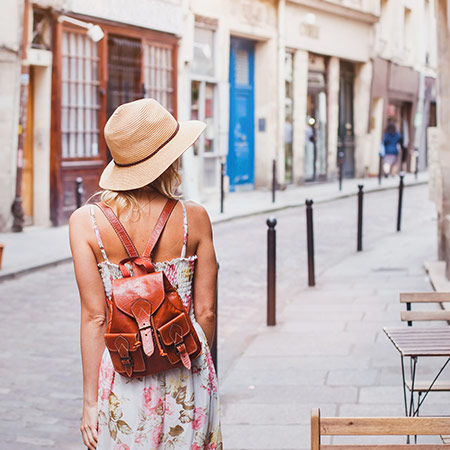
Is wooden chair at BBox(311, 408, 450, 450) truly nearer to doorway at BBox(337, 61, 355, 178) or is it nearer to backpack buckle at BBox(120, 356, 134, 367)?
backpack buckle at BBox(120, 356, 134, 367)

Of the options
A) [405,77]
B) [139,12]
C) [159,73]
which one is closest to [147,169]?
[139,12]

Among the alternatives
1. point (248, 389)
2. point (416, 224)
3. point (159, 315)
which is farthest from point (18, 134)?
point (159, 315)

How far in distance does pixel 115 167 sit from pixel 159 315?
1.67 feet

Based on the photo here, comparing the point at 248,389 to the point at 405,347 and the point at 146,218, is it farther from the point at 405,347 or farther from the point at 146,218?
the point at 146,218

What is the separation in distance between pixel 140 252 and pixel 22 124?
12.4 m

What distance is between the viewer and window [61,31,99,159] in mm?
16219

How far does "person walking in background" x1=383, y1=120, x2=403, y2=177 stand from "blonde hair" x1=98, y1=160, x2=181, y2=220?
1092 inches

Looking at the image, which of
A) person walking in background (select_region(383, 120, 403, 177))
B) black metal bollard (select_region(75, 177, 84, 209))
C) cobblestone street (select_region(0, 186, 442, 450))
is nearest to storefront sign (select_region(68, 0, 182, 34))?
black metal bollard (select_region(75, 177, 84, 209))

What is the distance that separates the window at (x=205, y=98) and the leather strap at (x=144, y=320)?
17710 mm

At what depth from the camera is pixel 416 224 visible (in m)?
16.5

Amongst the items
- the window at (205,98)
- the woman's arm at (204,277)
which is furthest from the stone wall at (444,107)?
the window at (205,98)

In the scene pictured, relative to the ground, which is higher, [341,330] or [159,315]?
[159,315]

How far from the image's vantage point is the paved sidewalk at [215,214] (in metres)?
11.8

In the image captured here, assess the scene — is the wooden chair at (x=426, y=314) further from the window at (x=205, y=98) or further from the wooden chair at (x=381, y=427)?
the window at (x=205, y=98)
